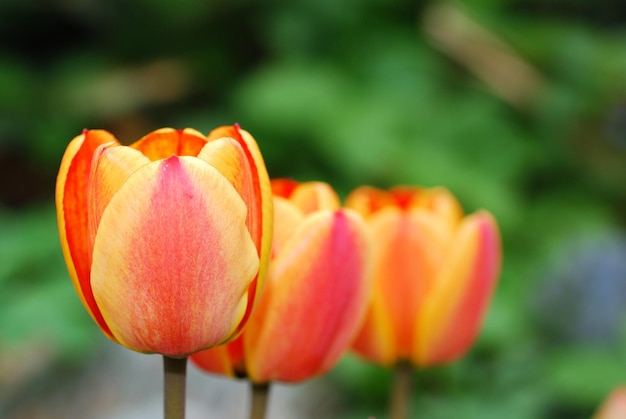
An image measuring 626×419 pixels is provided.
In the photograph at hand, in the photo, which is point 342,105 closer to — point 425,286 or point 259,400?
point 425,286

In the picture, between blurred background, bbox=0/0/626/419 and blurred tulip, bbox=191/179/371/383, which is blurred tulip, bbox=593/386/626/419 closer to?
blurred tulip, bbox=191/179/371/383

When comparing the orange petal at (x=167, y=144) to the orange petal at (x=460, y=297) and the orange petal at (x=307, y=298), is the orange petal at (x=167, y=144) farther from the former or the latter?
the orange petal at (x=460, y=297)

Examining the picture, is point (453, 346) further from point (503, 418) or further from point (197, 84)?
point (197, 84)

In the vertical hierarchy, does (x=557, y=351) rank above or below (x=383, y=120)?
below

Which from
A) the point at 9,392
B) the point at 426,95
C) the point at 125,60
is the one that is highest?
the point at 125,60

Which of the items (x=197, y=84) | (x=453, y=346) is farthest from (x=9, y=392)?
(x=453, y=346)

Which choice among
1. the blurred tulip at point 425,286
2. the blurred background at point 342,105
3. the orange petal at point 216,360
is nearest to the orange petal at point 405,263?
the blurred tulip at point 425,286

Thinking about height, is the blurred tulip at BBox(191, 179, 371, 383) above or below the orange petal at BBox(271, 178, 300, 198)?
below

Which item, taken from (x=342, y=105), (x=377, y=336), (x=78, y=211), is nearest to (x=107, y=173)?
(x=78, y=211)

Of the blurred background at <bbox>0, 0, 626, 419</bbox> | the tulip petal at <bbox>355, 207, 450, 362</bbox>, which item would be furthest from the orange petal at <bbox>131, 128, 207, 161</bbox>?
the blurred background at <bbox>0, 0, 626, 419</bbox>
